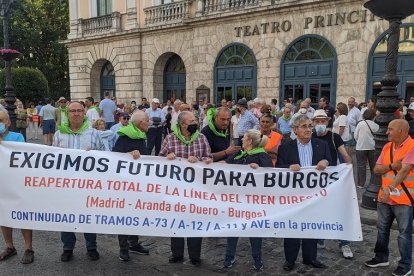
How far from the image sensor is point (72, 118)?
4430mm

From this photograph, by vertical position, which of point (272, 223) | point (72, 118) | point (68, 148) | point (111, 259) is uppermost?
point (72, 118)

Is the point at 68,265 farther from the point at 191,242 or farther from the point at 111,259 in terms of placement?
the point at 191,242

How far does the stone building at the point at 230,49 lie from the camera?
1437 cm

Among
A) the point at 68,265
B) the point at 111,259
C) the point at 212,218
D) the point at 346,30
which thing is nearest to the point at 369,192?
the point at 212,218

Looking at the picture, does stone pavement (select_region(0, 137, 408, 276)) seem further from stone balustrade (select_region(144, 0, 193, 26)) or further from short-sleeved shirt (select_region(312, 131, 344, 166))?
stone balustrade (select_region(144, 0, 193, 26))

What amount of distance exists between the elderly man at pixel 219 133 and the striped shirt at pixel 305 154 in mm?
952

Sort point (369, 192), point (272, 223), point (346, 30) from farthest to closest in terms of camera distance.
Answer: point (346, 30) → point (369, 192) → point (272, 223)

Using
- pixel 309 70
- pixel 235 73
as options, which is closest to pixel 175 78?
pixel 235 73

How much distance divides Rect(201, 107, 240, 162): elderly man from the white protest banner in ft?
2.16

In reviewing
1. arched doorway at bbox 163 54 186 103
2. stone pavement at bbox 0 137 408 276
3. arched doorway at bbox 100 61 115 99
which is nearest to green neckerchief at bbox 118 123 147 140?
stone pavement at bbox 0 137 408 276

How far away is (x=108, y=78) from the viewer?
2394 centimetres

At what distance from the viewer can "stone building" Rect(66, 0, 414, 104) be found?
14367mm

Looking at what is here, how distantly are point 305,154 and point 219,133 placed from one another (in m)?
1.24

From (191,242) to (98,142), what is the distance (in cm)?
163
